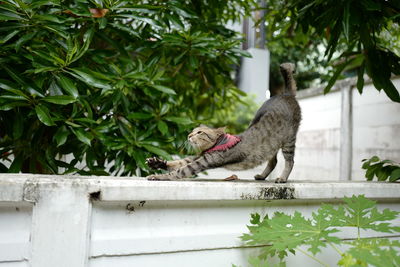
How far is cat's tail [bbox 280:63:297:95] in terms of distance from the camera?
6.39ft

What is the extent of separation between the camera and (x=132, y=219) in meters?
1.17

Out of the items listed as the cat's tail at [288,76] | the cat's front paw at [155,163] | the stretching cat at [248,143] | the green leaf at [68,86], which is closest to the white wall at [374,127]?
the cat's tail at [288,76]

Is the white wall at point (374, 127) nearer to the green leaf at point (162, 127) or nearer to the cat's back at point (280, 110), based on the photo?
the cat's back at point (280, 110)

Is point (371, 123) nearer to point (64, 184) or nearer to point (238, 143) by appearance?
point (238, 143)

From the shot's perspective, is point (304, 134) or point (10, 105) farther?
point (304, 134)

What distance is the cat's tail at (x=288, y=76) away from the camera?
1946 millimetres

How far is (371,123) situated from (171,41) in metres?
2.40

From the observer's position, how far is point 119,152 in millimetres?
2150

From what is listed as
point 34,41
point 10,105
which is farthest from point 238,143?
point 34,41

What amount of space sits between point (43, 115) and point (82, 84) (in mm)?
364

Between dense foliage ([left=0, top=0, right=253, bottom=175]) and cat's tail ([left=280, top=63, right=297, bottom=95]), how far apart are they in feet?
1.70

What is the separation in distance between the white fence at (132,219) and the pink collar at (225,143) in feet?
1.10

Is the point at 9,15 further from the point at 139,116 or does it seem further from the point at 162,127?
the point at 162,127

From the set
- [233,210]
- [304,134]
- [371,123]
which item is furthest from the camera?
[304,134]
